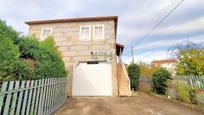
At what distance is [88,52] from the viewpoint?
9.52 metres

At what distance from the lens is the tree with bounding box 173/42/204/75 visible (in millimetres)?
8484

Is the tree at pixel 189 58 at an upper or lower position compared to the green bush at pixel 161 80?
upper

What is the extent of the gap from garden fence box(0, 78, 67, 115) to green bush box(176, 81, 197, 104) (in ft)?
20.7

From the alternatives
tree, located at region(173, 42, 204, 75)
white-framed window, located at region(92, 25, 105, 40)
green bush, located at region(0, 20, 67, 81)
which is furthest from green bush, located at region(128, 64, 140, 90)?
green bush, located at region(0, 20, 67, 81)

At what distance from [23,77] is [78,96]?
602 cm

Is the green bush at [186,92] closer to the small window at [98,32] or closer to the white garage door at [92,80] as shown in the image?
the white garage door at [92,80]

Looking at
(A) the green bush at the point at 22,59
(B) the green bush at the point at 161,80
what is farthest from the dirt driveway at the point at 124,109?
(B) the green bush at the point at 161,80

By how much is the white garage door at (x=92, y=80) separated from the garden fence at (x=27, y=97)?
4278mm

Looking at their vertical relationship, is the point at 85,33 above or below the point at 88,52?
above

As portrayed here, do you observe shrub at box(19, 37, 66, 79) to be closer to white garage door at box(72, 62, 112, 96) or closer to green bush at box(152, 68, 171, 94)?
white garage door at box(72, 62, 112, 96)

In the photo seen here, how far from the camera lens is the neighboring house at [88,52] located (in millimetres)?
9125

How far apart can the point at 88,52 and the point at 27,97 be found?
21.3ft

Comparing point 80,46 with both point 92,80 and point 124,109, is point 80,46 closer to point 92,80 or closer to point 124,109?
point 92,80

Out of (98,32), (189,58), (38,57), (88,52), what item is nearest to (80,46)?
(88,52)
